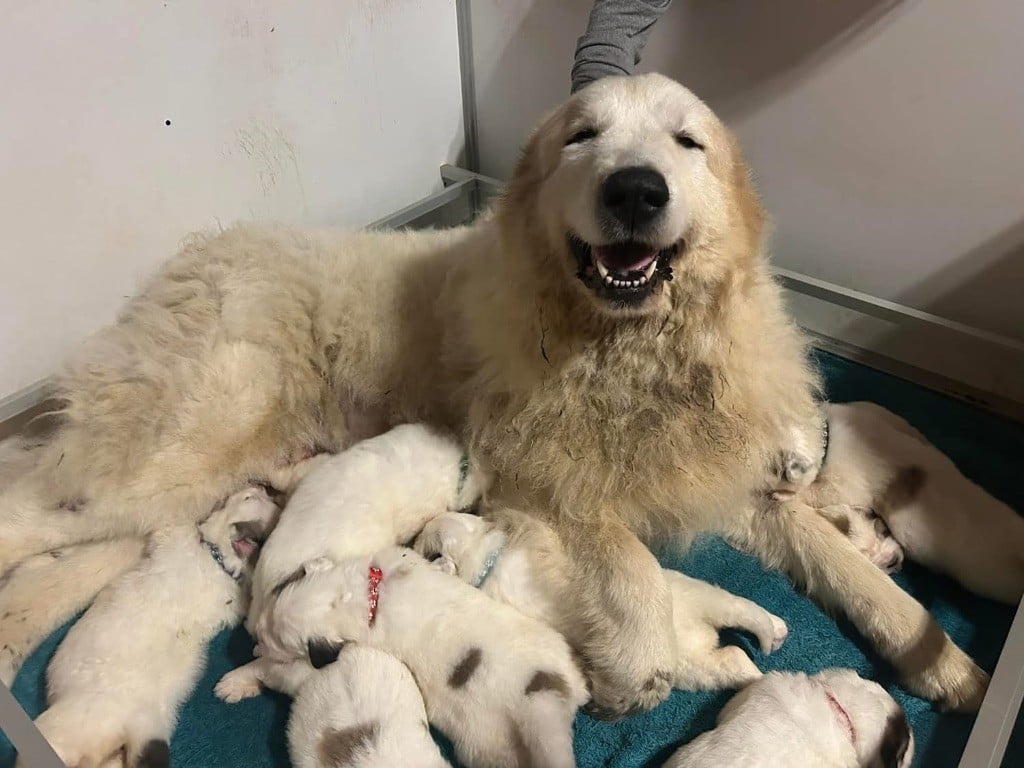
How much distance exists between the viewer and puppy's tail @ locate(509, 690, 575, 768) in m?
1.55

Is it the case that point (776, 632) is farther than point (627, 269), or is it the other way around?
point (776, 632)

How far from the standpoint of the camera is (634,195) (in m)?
1.60

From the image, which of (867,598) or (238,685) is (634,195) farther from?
(238,685)

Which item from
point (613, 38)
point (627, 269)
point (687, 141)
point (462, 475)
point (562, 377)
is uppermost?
point (613, 38)

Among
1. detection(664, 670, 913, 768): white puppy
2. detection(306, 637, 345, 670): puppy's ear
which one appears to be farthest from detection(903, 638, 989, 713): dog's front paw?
detection(306, 637, 345, 670): puppy's ear

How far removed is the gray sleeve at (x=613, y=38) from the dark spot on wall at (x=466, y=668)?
1652 millimetres

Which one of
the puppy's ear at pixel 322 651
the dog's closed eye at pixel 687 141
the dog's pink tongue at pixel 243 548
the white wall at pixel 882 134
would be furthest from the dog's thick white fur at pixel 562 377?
the white wall at pixel 882 134

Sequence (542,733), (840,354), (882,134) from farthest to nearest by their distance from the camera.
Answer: (840,354) → (882,134) → (542,733)

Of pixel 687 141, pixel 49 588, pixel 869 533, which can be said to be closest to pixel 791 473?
pixel 869 533

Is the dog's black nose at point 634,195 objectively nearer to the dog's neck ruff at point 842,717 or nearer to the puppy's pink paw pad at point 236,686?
the dog's neck ruff at point 842,717

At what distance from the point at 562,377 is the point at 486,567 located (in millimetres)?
518

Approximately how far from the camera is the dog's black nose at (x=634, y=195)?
1595 millimetres

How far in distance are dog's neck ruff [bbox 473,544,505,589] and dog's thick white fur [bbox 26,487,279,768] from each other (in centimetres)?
60

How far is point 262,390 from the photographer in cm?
224
